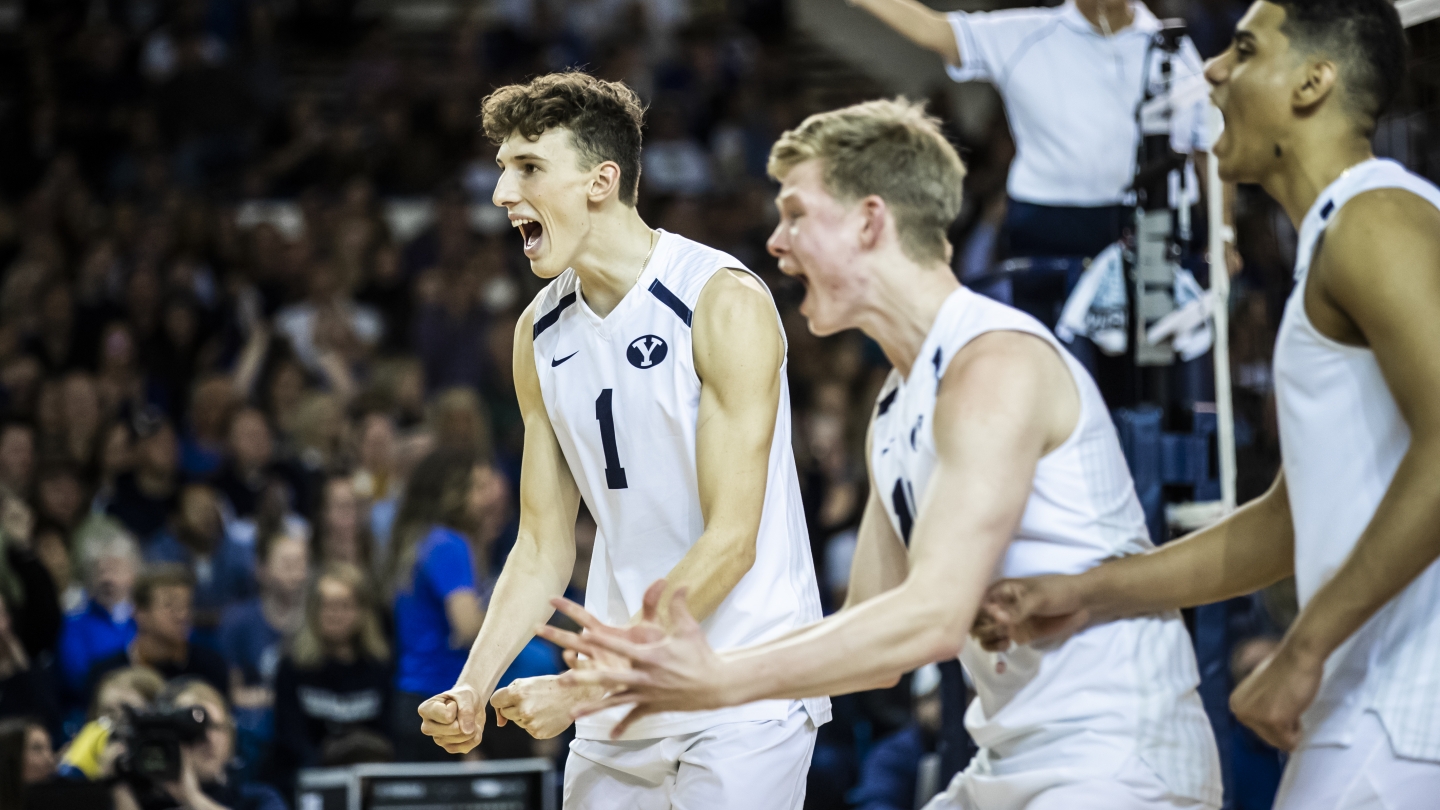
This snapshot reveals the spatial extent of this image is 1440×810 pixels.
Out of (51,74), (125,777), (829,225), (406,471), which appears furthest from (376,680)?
(51,74)

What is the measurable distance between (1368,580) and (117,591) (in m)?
6.83

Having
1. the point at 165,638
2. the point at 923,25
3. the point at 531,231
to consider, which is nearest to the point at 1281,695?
the point at 531,231

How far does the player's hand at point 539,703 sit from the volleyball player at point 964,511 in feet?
2.20

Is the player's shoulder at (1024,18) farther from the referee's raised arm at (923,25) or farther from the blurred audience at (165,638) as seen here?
the blurred audience at (165,638)

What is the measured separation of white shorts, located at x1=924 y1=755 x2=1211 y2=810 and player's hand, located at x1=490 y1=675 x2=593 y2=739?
0.92m

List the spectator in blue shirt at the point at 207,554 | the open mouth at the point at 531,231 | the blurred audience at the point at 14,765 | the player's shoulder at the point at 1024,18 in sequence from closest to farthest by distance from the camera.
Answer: the open mouth at the point at 531,231, the blurred audience at the point at 14,765, the player's shoulder at the point at 1024,18, the spectator in blue shirt at the point at 207,554

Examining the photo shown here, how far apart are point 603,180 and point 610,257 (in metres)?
0.19

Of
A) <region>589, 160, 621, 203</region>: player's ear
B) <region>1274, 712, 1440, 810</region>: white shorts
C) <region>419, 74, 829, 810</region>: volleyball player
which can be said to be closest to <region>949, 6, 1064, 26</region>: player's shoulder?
<region>419, 74, 829, 810</region>: volleyball player

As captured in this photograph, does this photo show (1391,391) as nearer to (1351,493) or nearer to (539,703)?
(1351,493)

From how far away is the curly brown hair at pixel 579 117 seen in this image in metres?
3.78

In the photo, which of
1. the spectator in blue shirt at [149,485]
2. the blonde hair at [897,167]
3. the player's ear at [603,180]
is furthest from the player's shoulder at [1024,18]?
the spectator in blue shirt at [149,485]

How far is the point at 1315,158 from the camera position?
109 inches

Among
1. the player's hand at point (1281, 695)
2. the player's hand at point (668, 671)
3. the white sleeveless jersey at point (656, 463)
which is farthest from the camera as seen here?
the white sleeveless jersey at point (656, 463)

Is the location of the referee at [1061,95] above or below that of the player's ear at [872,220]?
below
